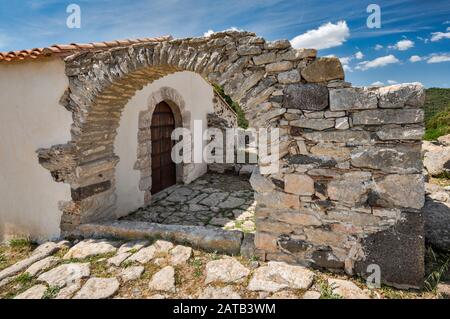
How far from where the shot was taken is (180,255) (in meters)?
3.13

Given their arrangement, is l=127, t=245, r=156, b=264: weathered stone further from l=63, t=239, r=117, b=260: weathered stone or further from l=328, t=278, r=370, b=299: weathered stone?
l=328, t=278, r=370, b=299: weathered stone

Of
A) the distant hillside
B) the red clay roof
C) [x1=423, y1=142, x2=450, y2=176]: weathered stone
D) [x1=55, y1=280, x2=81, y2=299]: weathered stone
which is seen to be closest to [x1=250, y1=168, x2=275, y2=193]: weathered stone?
[x1=55, y1=280, x2=81, y2=299]: weathered stone

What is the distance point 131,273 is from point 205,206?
2.54 meters

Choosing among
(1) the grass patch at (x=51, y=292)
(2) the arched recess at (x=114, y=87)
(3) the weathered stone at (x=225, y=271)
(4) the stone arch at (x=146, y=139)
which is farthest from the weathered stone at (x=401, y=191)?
(4) the stone arch at (x=146, y=139)

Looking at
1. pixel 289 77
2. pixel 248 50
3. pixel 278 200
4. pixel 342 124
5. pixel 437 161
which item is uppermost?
pixel 248 50

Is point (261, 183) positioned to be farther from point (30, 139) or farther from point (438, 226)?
point (30, 139)

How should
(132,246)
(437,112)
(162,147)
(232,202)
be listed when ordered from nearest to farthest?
(132,246) < (232,202) < (162,147) < (437,112)

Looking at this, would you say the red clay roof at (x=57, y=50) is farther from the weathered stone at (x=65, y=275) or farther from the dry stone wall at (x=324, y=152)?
the weathered stone at (x=65, y=275)

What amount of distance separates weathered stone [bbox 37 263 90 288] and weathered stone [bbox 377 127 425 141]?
330cm

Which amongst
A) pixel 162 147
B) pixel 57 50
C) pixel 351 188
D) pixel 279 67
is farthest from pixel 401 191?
pixel 162 147

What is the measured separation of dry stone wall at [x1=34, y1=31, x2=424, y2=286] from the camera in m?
2.43

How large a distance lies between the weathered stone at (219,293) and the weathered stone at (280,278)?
0.55 feet

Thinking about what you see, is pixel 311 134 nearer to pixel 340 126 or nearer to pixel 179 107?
pixel 340 126
